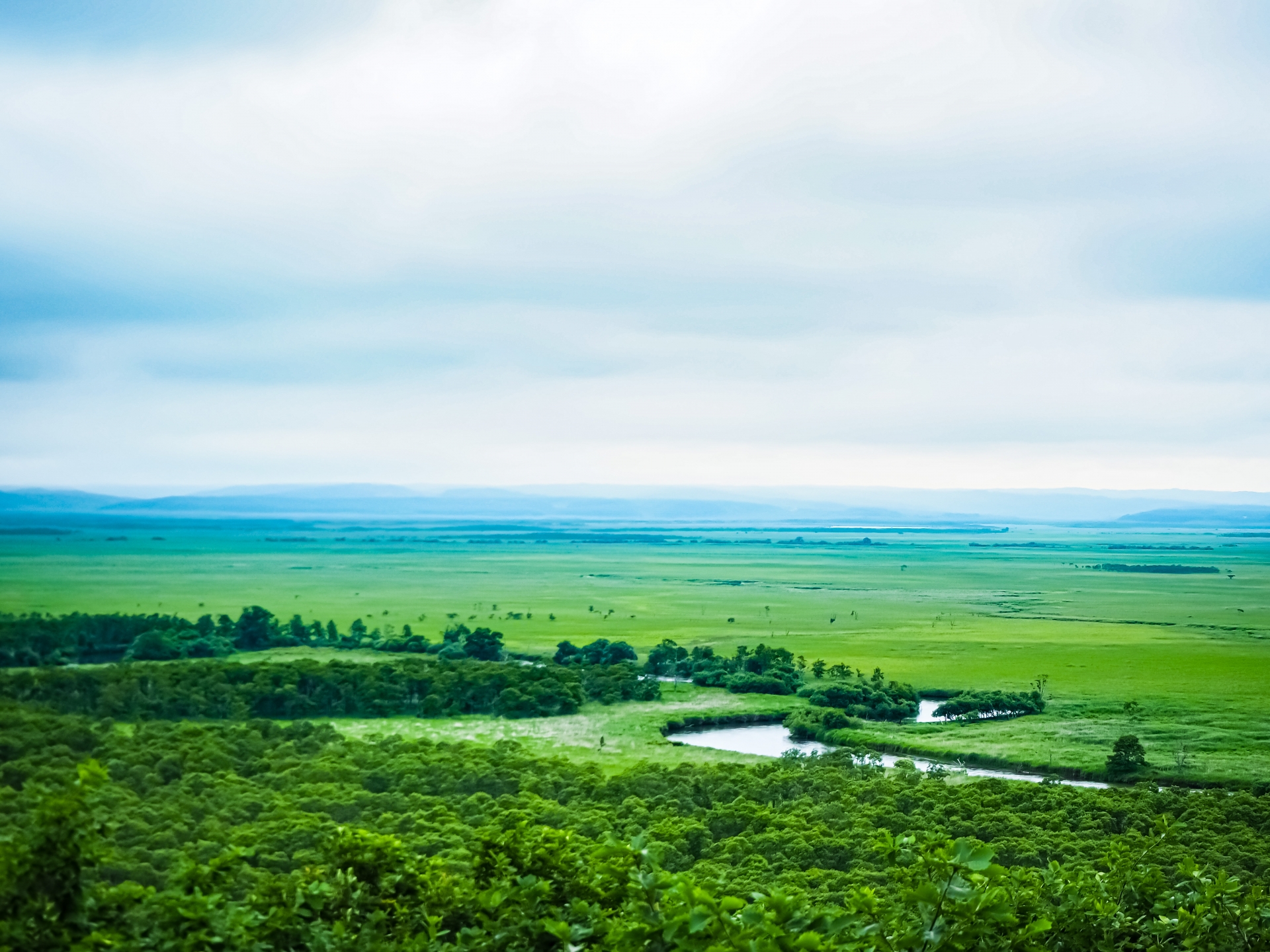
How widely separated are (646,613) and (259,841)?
46323 millimetres

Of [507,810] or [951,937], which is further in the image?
[507,810]

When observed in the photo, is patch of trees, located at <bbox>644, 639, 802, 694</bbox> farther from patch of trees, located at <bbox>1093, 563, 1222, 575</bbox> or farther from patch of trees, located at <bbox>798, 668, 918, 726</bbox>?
patch of trees, located at <bbox>1093, 563, 1222, 575</bbox>

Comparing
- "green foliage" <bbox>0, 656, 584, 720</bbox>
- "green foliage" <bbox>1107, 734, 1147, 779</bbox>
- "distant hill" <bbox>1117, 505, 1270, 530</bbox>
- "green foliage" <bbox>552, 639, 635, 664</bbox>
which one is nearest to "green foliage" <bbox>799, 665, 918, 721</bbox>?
"green foliage" <bbox>0, 656, 584, 720</bbox>

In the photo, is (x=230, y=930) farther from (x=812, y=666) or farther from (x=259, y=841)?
(x=812, y=666)

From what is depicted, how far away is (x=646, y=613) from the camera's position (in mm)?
54625

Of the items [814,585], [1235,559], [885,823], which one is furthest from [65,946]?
[1235,559]

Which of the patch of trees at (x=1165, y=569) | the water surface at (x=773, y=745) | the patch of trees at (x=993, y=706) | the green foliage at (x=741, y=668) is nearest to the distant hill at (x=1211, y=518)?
the patch of trees at (x=1165, y=569)

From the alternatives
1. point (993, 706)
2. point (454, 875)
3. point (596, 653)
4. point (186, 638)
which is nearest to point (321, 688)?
point (186, 638)

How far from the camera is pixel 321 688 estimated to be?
23.6 metres

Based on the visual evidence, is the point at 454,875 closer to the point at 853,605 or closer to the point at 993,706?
the point at 993,706

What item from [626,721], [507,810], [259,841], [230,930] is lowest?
[626,721]

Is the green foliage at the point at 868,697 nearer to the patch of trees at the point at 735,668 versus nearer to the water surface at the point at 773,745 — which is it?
the water surface at the point at 773,745

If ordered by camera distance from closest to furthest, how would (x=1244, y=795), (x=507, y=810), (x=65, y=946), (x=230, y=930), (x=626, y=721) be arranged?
(x=65, y=946) < (x=230, y=930) < (x=507, y=810) < (x=1244, y=795) < (x=626, y=721)

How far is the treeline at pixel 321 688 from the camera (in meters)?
9.77
